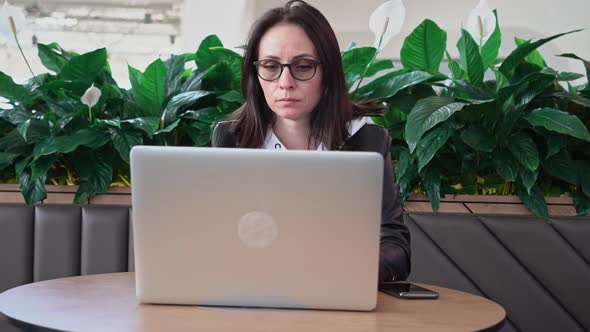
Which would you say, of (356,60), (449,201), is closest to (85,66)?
(356,60)

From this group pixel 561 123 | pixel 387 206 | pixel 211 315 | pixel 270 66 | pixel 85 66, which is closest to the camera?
pixel 211 315

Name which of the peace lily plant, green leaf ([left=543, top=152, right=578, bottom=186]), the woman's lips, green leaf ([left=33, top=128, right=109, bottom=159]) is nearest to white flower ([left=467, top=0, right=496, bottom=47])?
the peace lily plant

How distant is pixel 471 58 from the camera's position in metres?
2.34

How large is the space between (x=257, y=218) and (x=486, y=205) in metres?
1.36

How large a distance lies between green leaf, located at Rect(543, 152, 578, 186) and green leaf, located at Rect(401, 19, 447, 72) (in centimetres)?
45

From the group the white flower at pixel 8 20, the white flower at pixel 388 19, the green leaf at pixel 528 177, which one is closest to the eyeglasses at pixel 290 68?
the white flower at pixel 388 19

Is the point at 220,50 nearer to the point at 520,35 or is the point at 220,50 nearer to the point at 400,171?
the point at 400,171

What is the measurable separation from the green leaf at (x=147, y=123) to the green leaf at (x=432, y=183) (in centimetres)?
79

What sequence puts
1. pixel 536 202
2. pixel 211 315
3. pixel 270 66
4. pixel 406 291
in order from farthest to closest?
1. pixel 536 202
2. pixel 270 66
3. pixel 406 291
4. pixel 211 315

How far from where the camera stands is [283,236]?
1144mm

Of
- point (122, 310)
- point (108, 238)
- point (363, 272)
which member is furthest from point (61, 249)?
point (363, 272)

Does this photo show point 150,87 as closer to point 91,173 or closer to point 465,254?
point 91,173

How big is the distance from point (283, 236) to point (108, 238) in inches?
51.5

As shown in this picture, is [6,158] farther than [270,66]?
Yes
